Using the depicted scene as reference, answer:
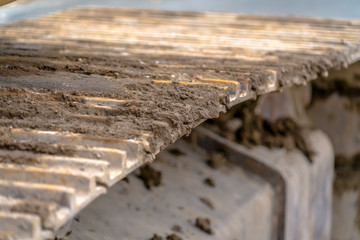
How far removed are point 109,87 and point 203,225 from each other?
1065 millimetres

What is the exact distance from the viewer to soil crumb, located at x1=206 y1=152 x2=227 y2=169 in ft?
12.3

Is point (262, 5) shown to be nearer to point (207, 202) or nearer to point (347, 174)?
point (347, 174)

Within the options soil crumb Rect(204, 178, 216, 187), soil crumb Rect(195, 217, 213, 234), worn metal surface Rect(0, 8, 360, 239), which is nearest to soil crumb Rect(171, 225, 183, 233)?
soil crumb Rect(195, 217, 213, 234)

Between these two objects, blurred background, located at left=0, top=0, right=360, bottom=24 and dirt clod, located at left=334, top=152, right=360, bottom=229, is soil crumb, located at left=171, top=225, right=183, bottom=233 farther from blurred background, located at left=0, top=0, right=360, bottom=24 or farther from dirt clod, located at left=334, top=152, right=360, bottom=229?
blurred background, located at left=0, top=0, right=360, bottom=24

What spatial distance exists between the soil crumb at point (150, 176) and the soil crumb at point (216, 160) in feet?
1.55

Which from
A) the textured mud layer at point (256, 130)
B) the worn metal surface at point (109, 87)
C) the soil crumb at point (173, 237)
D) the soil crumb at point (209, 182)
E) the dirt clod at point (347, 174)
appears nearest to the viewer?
the worn metal surface at point (109, 87)

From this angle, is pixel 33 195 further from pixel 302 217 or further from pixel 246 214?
pixel 302 217

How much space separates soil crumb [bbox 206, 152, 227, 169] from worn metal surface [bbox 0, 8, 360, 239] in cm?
72

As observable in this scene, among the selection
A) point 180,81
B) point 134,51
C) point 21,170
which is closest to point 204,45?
point 134,51

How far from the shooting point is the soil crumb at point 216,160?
376 centimetres

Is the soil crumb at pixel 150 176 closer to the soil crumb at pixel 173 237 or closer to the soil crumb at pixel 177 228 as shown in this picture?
the soil crumb at pixel 177 228

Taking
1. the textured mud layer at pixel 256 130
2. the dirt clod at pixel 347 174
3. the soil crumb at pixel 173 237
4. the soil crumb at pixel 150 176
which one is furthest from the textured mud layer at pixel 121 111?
the dirt clod at pixel 347 174

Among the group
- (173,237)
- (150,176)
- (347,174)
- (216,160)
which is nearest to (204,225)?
(173,237)

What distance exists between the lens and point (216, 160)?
3.77 m
